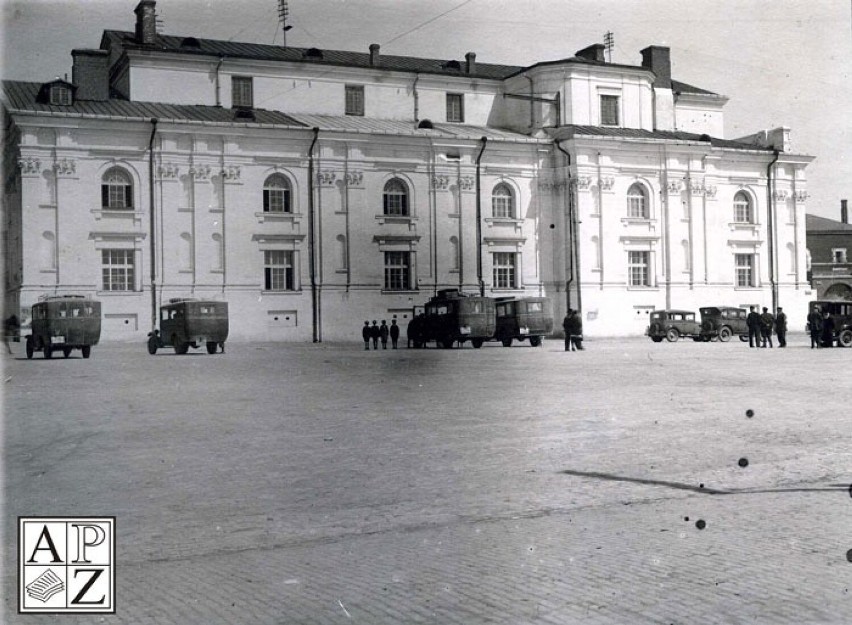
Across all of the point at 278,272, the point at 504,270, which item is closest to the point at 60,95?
the point at 278,272

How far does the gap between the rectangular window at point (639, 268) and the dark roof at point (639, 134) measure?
6625 millimetres

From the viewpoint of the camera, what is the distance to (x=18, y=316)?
37344 millimetres

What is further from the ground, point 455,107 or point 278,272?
point 455,107

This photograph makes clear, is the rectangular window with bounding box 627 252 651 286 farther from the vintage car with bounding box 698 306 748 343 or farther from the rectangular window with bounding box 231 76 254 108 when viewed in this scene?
the rectangular window with bounding box 231 76 254 108

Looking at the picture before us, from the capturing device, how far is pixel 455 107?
55031 millimetres

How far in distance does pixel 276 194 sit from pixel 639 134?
22.3 metres

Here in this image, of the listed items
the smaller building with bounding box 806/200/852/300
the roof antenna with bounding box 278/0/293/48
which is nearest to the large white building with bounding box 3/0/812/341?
the smaller building with bounding box 806/200/852/300

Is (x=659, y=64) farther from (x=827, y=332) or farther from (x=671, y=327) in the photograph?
(x=827, y=332)

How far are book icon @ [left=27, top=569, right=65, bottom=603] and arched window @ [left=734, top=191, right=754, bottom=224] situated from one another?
184ft

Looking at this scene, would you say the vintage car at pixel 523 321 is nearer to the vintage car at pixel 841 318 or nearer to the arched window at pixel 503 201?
the arched window at pixel 503 201

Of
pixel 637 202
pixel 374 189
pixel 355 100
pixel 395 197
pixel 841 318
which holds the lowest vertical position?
pixel 841 318

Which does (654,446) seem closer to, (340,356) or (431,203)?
(340,356)

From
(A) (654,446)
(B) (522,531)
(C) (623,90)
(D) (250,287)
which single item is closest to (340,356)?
(D) (250,287)

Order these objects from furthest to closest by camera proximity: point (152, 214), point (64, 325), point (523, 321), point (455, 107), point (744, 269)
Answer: point (744, 269)
point (455, 107)
point (523, 321)
point (152, 214)
point (64, 325)
